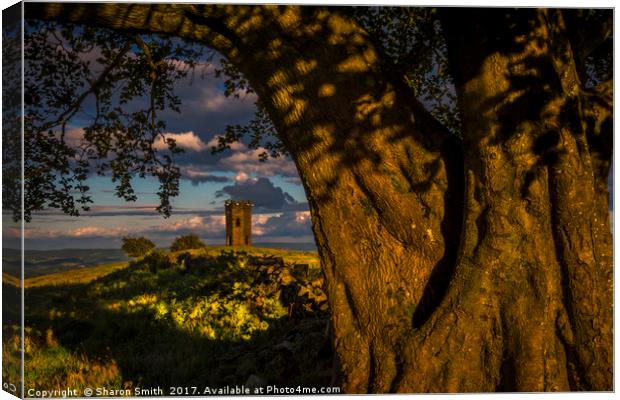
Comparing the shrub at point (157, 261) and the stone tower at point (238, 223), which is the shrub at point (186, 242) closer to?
the stone tower at point (238, 223)

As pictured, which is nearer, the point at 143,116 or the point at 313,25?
the point at 313,25

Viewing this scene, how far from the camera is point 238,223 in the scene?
4419 centimetres

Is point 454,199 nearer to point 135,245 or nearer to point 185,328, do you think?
point 185,328

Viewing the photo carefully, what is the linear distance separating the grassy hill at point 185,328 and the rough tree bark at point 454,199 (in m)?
2.75

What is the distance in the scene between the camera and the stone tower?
136 feet

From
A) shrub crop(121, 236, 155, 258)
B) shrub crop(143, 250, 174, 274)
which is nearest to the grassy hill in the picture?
shrub crop(143, 250, 174, 274)

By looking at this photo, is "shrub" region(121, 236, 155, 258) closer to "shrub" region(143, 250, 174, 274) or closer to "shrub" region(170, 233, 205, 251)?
"shrub" region(170, 233, 205, 251)

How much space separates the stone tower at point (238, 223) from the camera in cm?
4153

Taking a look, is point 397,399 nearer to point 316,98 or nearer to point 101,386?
point 316,98

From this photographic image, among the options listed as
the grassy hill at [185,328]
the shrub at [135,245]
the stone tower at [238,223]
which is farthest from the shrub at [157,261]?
the stone tower at [238,223]

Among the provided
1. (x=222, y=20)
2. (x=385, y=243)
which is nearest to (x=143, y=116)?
(x=222, y=20)

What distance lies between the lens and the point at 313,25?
5.98 m

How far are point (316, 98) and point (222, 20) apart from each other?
1.39m

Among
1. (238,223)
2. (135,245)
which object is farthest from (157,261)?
(238,223)
